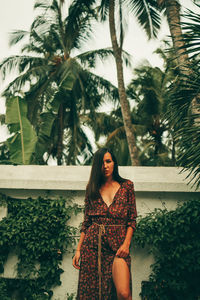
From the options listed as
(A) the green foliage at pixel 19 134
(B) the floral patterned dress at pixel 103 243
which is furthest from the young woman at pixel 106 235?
(A) the green foliage at pixel 19 134

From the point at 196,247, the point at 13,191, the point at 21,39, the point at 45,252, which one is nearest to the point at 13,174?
the point at 13,191

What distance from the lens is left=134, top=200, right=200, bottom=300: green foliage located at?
3742 millimetres

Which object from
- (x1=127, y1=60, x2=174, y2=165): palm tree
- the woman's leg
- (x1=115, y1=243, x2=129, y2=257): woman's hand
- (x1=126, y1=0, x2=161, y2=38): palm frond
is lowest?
(x1=127, y1=60, x2=174, y2=165): palm tree

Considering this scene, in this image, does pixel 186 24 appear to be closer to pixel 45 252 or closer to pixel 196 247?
pixel 196 247

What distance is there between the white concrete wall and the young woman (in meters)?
1.16

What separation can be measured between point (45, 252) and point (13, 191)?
0.94 metres

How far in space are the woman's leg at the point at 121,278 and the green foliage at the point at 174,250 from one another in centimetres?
108

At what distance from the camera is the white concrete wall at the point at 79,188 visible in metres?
4.20

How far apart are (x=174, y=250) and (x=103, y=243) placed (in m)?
1.21

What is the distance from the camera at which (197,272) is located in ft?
12.5

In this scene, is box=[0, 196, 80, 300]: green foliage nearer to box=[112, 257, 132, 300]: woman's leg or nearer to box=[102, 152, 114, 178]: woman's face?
box=[102, 152, 114, 178]: woman's face

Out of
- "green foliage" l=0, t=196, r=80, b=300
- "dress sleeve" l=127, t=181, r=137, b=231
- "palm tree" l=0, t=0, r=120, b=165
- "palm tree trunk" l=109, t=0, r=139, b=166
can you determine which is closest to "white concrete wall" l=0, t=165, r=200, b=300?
"green foliage" l=0, t=196, r=80, b=300

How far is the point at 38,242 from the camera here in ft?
13.8

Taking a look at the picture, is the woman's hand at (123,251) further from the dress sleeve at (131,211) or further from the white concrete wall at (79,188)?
the white concrete wall at (79,188)
